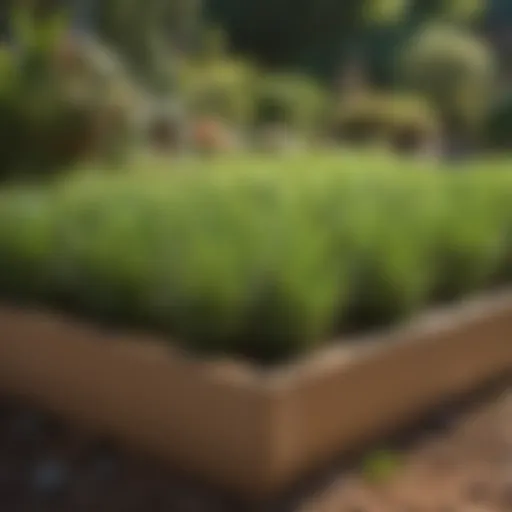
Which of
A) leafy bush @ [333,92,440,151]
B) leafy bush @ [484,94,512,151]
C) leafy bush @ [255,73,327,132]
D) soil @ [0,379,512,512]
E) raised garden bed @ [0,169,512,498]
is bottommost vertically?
leafy bush @ [484,94,512,151]

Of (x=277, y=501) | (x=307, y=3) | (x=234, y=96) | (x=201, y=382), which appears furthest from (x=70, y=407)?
(x=307, y=3)

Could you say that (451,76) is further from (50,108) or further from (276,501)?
(276,501)

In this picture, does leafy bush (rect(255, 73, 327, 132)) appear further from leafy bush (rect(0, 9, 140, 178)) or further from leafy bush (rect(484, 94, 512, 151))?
leafy bush (rect(0, 9, 140, 178))

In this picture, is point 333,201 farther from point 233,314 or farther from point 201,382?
point 201,382

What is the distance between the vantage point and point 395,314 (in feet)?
13.1

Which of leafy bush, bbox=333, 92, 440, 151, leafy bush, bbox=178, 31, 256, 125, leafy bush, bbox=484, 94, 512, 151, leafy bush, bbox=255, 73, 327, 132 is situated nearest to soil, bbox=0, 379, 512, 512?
leafy bush, bbox=178, 31, 256, 125

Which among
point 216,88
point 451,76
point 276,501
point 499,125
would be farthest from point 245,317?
point 499,125

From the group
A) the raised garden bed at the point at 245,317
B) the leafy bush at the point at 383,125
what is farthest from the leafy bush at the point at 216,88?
the raised garden bed at the point at 245,317

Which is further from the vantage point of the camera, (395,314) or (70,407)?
(395,314)

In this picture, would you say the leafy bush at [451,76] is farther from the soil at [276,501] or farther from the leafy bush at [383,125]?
the soil at [276,501]

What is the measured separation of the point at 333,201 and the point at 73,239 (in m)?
1.19

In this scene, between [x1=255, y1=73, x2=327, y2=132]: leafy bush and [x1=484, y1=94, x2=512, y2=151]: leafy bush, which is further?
[x1=484, y1=94, x2=512, y2=151]: leafy bush

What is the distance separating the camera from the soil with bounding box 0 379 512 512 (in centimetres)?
323

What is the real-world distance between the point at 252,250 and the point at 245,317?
15.6 inches
